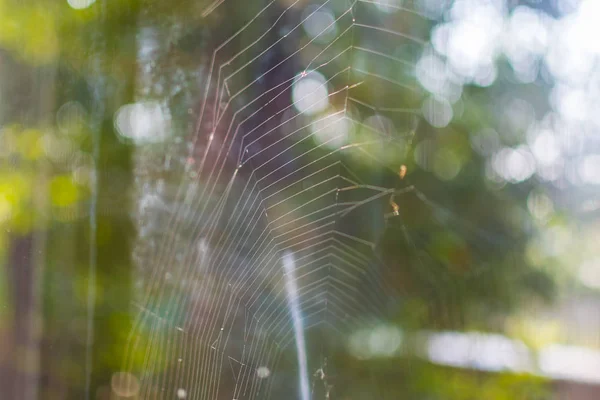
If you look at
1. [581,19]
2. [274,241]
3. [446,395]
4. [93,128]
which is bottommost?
[446,395]

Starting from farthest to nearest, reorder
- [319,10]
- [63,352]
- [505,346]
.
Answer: [505,346]
[319,10]
[63,352]

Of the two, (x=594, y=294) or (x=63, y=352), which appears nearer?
(x=63, y=352)

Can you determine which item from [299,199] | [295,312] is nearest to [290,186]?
[299,199]

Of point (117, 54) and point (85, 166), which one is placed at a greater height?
point (117, 54)

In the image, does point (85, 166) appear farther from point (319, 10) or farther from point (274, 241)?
point (319, 10)

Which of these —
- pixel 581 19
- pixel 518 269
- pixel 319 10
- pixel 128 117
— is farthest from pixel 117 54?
pixel 518 269
